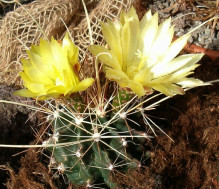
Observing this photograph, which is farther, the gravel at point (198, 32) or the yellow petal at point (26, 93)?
the gravel at point (198, 32)

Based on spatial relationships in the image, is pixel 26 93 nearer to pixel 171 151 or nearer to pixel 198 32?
pixel 171 151

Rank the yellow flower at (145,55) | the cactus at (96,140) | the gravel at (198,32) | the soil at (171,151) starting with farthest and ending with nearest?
the gravel at (198,32)
the soil at (171,151)
the cactus at (96,140)
the yellow flower at (145,55)

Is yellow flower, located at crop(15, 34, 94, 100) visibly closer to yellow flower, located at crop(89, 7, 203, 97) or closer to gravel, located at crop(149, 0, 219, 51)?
yellow flower, located at crop(89, 7, 203, 97)

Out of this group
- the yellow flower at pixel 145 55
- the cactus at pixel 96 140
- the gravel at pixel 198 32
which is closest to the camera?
the yellow flower at pixel 145 55

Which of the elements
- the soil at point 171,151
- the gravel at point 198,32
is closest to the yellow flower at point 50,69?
the soil at point 171,151

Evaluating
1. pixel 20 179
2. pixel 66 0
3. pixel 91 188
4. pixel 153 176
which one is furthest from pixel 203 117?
pixel 66 0

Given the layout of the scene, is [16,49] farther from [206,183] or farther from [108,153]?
[206,183]

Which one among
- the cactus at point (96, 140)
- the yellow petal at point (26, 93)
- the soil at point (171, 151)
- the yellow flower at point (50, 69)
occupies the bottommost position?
the soil at point (171, 151)

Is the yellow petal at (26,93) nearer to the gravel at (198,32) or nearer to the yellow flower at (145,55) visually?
the yellow flower at (145,55)
